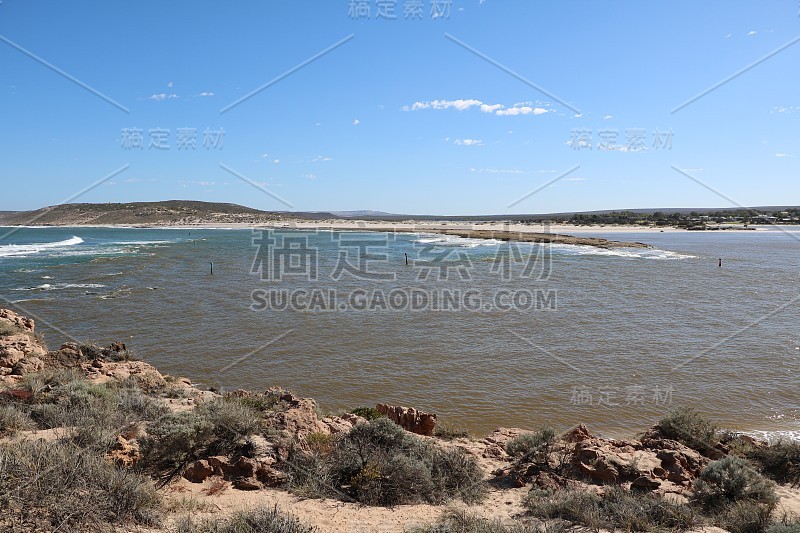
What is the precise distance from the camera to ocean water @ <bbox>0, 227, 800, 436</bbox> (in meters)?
9.42

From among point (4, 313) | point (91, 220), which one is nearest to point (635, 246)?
point (4, 313)

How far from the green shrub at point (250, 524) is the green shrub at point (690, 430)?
589 centimetres

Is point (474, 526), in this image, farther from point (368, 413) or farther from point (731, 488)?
point (368, 413)

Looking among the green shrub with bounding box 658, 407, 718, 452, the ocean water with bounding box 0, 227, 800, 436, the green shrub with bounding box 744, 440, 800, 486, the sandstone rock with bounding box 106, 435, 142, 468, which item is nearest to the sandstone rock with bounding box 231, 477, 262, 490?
the sandstone rock with bounding box 106, 435, 142, 468

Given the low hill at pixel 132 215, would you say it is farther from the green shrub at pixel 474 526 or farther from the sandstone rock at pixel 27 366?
the green shrub at pixel 474 526

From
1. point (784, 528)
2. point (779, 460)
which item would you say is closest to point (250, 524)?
point (784, 528)

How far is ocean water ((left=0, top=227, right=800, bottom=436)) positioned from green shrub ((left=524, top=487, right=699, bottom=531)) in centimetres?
309

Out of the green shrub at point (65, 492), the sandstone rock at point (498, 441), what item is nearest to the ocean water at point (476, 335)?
the sandstone rock at point (498, 441)

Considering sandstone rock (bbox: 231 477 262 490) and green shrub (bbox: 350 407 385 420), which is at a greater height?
sandstone rock (bbox: 231 477 262 490)

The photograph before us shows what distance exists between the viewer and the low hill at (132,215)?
11581 cm

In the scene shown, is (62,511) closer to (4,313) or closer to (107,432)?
(107,432)

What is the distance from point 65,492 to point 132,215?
135m

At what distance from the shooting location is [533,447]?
643 centimetres

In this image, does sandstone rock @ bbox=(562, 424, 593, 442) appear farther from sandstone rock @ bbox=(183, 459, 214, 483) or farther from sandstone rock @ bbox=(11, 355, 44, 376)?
sandstone rock @ bbox=(11, 355, 44, 376)
